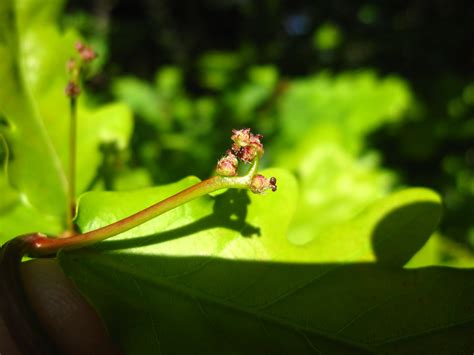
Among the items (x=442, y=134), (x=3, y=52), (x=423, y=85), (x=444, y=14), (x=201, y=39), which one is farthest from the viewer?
(x=201, y=39)

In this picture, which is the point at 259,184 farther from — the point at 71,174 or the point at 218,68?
the point at 218,68

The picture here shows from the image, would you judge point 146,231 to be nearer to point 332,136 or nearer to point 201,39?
point 332,136

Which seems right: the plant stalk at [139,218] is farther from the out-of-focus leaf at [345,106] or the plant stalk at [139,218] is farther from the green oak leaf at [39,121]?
the out-of-focus leaf at [345,106]

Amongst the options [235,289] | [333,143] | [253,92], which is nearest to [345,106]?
[253,92]

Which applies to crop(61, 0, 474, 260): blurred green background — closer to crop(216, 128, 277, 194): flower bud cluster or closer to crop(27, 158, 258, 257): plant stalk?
crop(27, 158, 258, 257): plant stalk

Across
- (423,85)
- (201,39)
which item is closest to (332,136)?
(423,85)

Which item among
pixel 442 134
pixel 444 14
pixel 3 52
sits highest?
pixel 444 14

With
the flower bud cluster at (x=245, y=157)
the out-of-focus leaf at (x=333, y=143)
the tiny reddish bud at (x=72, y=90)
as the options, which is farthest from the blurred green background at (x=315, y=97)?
the flower bud cluster at (x=245, y=157)
